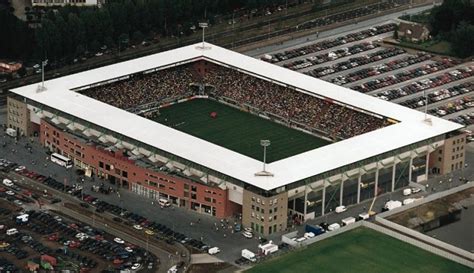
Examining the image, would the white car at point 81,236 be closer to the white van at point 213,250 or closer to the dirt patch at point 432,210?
the white van at point 213,250

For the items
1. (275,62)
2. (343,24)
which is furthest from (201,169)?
(343,24)

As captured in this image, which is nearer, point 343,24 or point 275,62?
point 275,62

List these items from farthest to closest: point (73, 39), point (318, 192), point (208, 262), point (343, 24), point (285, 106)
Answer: point (343, 24) < point (73, 39) < point (285, 106) < point (318, 192) < point (208, 262)

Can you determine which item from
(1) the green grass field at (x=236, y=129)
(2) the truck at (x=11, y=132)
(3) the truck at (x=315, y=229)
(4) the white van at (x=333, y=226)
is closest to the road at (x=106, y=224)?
(2) the truck at (x=11, y=132)

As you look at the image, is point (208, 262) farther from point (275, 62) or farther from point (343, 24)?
point (343, 24)

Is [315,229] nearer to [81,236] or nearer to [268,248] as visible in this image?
[268,248]
